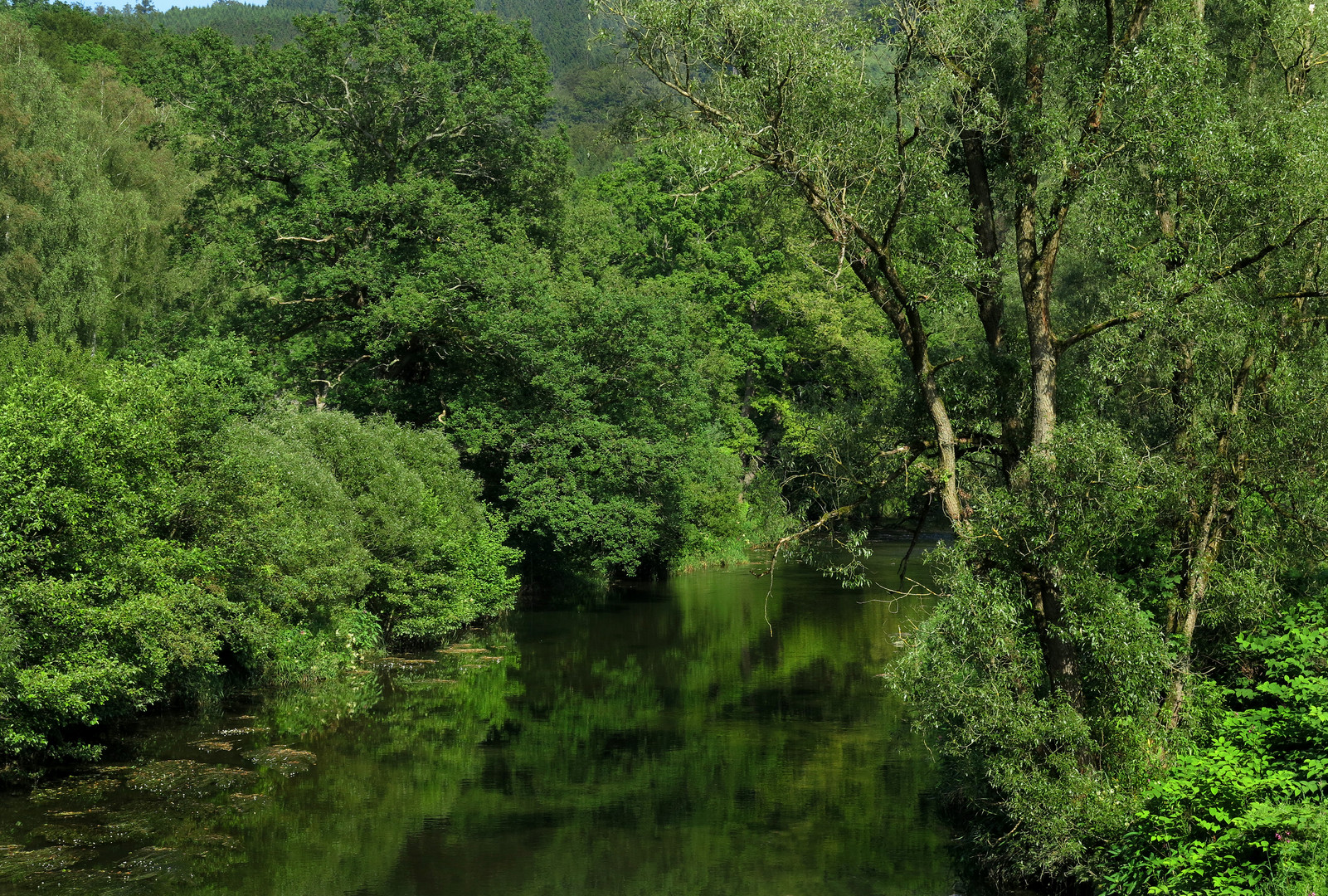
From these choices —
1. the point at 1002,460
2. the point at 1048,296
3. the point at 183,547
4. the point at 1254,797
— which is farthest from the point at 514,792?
the point at 1048,296

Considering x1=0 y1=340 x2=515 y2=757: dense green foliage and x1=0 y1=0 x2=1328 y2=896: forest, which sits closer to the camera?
x1=0 y1=0 x2=1328 y2=896: forest

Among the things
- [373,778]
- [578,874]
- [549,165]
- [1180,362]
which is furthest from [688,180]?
[549,165]

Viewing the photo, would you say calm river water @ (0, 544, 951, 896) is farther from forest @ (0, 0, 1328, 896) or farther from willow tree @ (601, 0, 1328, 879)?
willow tree @ (601, 0, 1328, 879)

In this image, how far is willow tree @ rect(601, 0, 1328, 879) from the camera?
44.2ft

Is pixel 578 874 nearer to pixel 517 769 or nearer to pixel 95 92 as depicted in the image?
pixel 517 769

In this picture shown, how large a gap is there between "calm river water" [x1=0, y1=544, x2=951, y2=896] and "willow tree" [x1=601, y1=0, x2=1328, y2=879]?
3.04 meters

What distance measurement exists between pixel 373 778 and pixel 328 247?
21.9 meters

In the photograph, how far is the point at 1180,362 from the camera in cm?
1428

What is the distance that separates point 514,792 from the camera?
730 inches

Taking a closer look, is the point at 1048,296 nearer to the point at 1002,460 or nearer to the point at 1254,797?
the point at 1002,460

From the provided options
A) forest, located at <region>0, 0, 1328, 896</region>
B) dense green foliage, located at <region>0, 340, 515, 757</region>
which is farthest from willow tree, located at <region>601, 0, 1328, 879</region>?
dense green foliage, located at <region>0, 340, 515, 757</region>

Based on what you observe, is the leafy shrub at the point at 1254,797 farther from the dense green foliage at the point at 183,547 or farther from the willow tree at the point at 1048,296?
the dense green foliage at the point at 183,547

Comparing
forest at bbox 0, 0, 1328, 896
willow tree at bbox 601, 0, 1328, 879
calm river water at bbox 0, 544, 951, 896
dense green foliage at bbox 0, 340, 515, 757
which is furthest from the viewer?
dense green foliage at bbox 0, 340, 515, 757

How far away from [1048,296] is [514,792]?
37.7 feet
